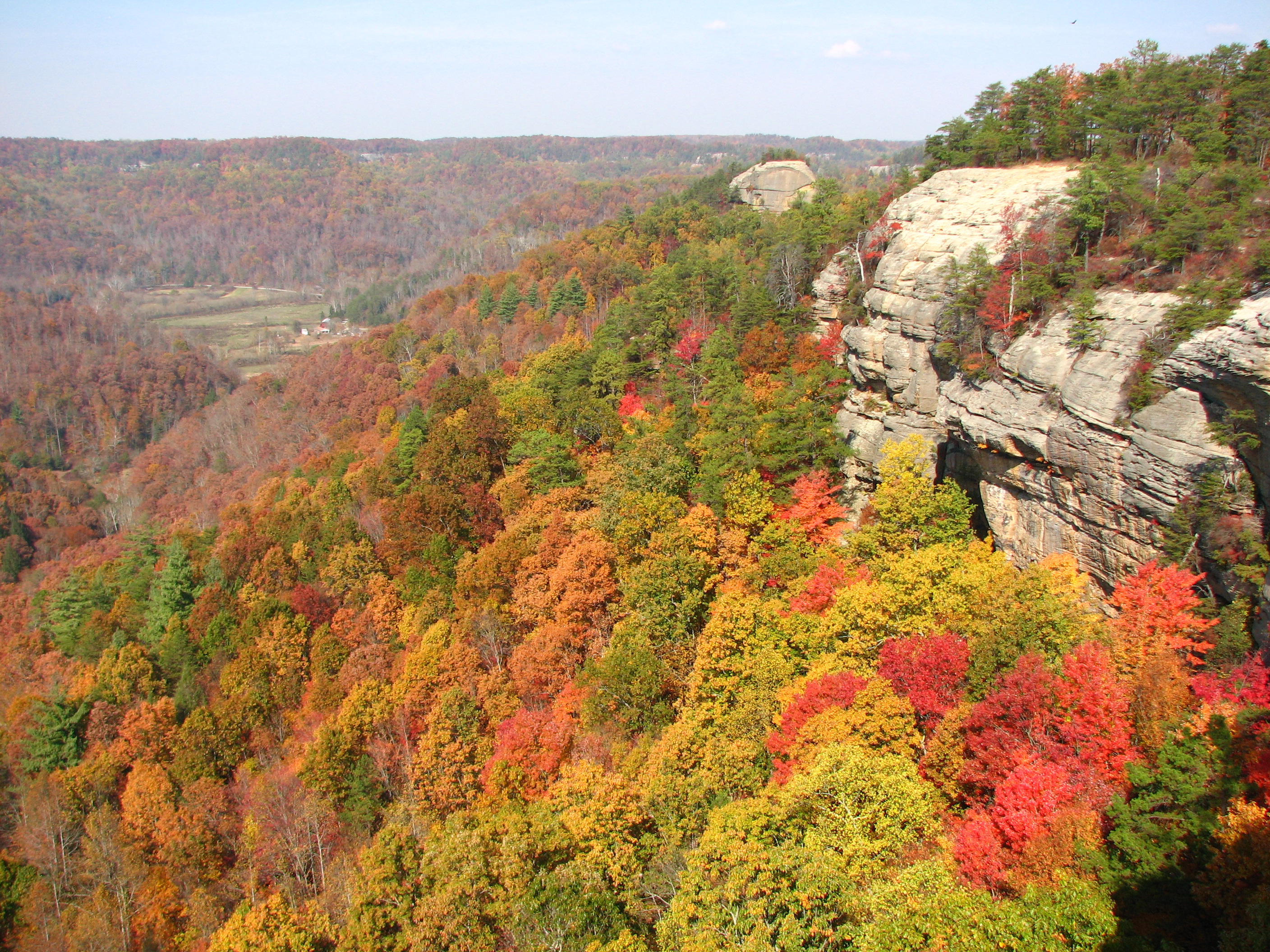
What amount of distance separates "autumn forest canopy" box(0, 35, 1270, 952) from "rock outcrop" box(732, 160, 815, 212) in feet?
60.6

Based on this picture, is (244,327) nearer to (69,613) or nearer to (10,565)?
(10,565)

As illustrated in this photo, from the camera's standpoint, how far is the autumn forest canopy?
14.5 m

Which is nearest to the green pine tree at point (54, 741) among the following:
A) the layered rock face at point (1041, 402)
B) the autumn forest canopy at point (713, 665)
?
the autumn forest canopy at point (713, 665)

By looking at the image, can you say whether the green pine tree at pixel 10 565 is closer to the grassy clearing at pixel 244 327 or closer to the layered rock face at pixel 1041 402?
the grassy clearing at pixel 244 327

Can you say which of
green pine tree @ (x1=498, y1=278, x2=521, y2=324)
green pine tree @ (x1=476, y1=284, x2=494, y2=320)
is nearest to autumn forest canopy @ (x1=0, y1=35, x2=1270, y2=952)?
green pine tree @ (x1=498, y1=278, x2=521, y2=324)

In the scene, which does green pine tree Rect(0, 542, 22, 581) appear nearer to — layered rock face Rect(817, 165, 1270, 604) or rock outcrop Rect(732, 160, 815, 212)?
rock outcrop Rect(732, 160, 815, 212)

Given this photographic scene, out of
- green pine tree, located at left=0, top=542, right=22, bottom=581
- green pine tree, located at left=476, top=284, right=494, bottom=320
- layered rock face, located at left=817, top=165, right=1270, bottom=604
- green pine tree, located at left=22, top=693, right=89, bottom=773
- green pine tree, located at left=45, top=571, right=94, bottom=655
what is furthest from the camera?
green pine tree, located at left=476, top=284, right=494, bottom=320

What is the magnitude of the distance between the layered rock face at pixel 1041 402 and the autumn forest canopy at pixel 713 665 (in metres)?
0.71

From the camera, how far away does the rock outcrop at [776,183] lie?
77.1 metres

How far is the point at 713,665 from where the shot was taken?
2366 cm

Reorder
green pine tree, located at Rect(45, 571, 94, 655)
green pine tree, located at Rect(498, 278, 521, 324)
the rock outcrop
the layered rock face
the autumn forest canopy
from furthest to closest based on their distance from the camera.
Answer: green pine tree, located at Rect(498, 278, 521, 324), the rock outcrop, green pine tree, located at Rect(45, 571, 94, 655), the layered rock face, the autumn forest canopy

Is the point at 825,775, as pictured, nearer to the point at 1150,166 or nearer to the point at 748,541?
the point at 748,541

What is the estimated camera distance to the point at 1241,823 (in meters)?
12.1

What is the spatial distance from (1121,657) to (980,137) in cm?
2684
